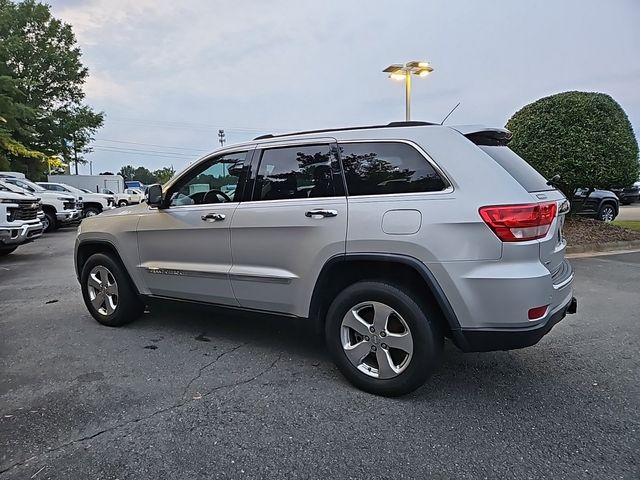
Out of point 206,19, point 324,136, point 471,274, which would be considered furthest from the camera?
point 206,19

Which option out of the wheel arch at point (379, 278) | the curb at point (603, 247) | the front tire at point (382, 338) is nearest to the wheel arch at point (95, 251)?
the wheel arch at point (379, 278)

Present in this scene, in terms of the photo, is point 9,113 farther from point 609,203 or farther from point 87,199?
point 609,203

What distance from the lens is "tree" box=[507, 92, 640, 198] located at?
8578mm

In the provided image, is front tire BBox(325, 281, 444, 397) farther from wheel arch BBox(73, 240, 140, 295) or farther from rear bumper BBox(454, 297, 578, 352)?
wheel arch BBox(73, 240, 140, 295)

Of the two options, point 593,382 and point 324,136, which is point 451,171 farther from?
point 593,382

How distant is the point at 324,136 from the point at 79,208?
14.9m

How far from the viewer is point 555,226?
9.31 feet

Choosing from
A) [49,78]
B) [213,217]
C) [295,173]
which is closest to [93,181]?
[49,78]

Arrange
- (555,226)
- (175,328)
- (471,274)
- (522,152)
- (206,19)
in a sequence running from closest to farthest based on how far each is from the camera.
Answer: (471,274) → (555,226) → (175,328) → (522,152) → (206,19)

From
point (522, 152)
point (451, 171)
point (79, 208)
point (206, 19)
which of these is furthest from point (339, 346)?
point (79, 208)

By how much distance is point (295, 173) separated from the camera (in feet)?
11.1

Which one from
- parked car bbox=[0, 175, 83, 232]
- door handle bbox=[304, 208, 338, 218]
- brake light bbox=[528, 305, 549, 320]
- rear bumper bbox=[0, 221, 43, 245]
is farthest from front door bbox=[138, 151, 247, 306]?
parked car bbox=[0, 175, 83, 232]

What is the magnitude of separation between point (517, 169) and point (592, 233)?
7907 mm

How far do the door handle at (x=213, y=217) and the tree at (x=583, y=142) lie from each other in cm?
Result: 740
